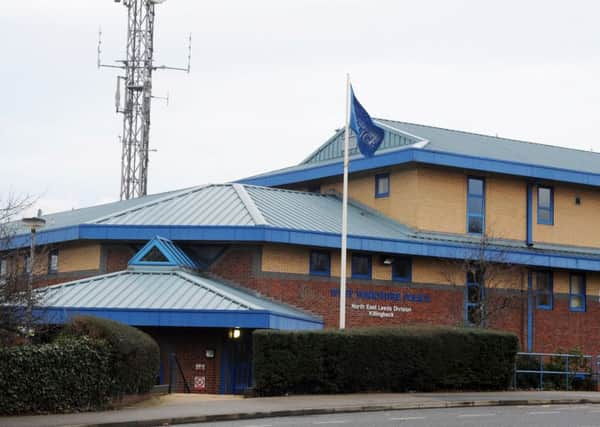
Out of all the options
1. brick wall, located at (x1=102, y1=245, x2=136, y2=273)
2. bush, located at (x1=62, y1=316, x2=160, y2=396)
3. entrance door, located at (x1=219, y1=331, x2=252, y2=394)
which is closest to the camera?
bush, located at (x1=62, y1=316, x2=160, y2=396)

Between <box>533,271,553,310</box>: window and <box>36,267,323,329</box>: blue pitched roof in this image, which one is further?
<box>533,271,553,310</box>: window

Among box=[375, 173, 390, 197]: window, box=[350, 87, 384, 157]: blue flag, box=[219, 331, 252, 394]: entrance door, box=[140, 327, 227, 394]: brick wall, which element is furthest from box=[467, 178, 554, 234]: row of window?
box=[140, 327, 227, 394]: brick wall

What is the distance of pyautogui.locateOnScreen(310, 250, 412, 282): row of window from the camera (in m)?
36.2

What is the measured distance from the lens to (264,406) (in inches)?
928

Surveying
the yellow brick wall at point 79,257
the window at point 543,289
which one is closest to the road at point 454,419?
the window at point 543,289

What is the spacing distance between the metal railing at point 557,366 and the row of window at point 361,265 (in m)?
4.98

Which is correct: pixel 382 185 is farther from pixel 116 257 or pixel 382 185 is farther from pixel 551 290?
pixel 116 257

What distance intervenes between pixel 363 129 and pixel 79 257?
38.7 feet

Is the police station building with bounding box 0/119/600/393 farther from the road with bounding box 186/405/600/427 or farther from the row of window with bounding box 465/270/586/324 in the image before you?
the road with bounding box 186/405/600/427

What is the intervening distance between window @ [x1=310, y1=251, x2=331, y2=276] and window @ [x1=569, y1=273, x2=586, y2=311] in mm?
11070

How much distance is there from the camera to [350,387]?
2778 cm

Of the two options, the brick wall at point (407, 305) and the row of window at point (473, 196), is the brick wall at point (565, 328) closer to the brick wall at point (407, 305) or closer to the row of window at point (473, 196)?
the brick wall at point (407, 305)

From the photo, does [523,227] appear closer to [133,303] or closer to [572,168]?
[572,168]

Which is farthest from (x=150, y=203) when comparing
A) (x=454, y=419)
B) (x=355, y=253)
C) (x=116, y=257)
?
(x=454, y=419)
